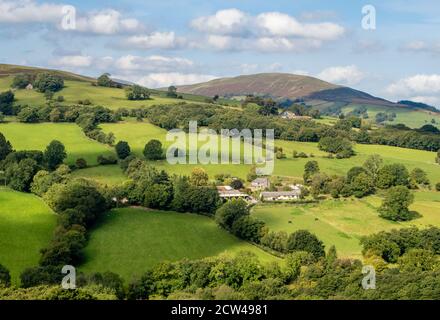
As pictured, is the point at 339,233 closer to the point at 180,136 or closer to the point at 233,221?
the point at 233,221

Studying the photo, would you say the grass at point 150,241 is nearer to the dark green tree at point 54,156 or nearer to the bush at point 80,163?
the bush at point 80,163

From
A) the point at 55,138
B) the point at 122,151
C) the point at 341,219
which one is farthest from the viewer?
the point at 55,138

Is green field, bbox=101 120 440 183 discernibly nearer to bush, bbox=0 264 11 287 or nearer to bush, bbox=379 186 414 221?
bush, bbox=379 186 414 221

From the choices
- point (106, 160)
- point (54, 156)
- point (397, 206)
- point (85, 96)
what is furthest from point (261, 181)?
point (85, 96)

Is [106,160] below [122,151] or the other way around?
below

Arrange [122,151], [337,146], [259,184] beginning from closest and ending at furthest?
[259,184] < [122,151] < [337,146]

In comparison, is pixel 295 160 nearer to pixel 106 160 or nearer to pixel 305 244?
pixel 106 160
